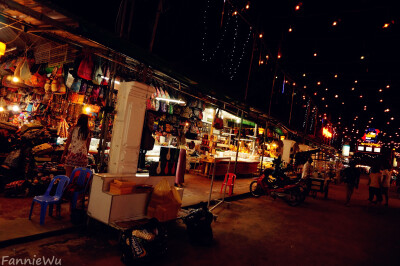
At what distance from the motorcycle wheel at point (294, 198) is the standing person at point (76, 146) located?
8597 millimetres

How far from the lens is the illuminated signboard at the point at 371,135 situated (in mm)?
38522

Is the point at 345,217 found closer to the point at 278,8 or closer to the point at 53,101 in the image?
the point at 278,8

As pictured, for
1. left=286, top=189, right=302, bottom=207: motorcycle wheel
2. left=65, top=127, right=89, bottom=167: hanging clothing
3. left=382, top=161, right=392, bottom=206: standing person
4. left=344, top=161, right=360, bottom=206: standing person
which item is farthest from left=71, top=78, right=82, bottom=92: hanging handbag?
left=382, top=161, right=392, bottom=206: standing person

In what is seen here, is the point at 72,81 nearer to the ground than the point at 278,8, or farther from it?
nearer to the ground

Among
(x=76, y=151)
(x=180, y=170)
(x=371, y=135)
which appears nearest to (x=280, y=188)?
(x=180, y=170)

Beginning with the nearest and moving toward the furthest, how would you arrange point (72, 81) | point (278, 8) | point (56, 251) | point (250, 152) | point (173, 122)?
1. point (56, 251)
2. point (72, 81)
3. point (278, 8)
4. point (173, 122)
5. point (250, 152)

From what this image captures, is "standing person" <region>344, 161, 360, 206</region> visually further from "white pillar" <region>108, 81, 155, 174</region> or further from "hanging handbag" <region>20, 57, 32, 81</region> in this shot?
"hanging handbag" <region>20, 57, 32, 81</region>

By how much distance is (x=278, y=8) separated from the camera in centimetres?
1048

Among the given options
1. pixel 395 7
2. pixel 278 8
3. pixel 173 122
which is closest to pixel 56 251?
pixel 173 122

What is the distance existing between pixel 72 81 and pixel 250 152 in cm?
1383

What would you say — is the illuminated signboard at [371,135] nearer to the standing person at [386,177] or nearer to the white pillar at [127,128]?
the standing person at [386,177]

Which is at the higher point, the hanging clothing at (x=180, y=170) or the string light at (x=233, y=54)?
the string light at (x=233, y=54)

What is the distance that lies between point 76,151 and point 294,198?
29.6 ft

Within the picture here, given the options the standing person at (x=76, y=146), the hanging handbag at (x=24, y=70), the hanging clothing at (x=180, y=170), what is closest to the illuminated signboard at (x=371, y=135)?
the hanging clothing at (x=180, y=170)
